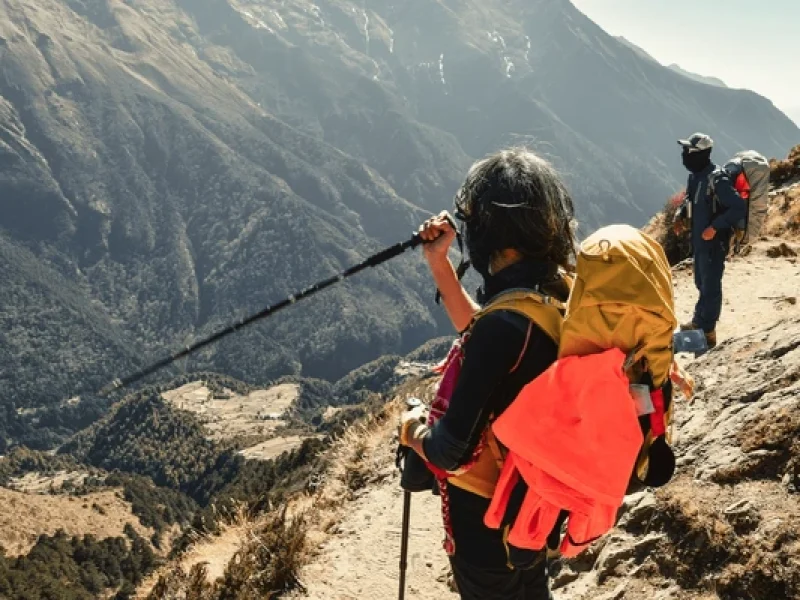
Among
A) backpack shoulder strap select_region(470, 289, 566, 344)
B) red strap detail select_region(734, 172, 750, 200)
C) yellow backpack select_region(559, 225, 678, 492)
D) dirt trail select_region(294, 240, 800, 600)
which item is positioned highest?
red strap detail select_region(734, 172, 750, 200)

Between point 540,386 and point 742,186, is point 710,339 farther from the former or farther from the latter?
point 540,386

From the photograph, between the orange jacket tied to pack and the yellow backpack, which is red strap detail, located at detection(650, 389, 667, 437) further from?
the orange jacket tied to pack

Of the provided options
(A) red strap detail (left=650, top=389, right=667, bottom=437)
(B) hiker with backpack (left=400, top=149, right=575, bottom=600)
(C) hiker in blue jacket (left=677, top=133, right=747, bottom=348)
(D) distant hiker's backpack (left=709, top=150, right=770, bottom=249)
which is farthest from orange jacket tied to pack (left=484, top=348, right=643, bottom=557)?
(D) distant hiker's backpack (left=709, top=150, right=770, bottom=249)

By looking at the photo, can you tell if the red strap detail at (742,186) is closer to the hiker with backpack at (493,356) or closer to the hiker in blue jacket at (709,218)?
the hiker in blue jacket at (709,218)

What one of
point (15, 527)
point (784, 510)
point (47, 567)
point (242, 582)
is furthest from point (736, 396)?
point (15, 527)

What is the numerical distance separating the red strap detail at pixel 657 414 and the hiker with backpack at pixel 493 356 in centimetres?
46

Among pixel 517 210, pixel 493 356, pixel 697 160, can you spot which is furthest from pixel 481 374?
pixel 697 160

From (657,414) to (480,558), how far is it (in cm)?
105

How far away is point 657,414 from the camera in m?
2.83

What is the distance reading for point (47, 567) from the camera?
5488 cm

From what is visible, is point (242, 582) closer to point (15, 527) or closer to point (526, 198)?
point (526, 198)

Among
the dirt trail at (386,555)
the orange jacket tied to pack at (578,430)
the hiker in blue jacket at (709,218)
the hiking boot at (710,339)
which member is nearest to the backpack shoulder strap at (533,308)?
the orange jacket tied to pack at (578,430)

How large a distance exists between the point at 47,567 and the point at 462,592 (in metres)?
62.3

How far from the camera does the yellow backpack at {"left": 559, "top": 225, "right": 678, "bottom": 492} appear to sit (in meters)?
2.58
